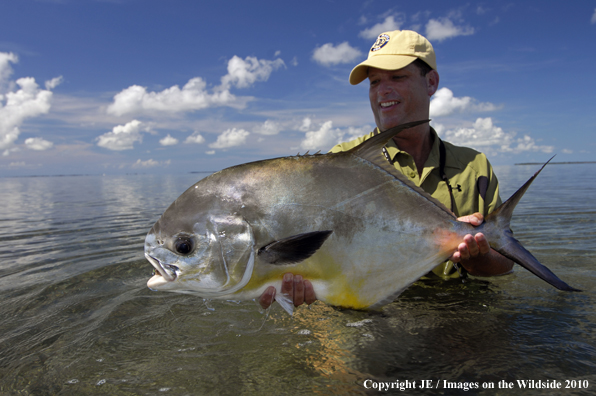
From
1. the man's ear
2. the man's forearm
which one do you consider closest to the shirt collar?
the man's ear

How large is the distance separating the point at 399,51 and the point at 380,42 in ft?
1.00

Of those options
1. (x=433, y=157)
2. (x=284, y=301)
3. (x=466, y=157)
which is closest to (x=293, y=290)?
(x=284, y=301)

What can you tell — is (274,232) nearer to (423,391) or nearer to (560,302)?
(423,391)

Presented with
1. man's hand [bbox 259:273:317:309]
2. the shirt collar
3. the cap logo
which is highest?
the cap logo

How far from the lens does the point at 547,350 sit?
2.55 meters

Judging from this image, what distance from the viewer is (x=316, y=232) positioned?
2.17m

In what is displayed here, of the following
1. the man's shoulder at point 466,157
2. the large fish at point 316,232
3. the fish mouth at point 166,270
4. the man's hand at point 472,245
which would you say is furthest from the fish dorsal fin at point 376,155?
the man's shoulder at point 466,157

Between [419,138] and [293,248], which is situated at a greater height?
[419,138]

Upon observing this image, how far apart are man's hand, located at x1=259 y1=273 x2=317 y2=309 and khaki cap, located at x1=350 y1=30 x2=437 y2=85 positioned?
2231 mm

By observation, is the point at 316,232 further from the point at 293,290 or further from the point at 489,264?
the point at 489,264

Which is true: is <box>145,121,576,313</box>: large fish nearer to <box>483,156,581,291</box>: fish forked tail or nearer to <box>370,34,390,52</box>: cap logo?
<box>483,156,581,291</box>: fish forked tail

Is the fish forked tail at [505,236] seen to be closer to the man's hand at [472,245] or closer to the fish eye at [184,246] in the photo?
the man's hand at [472,245]

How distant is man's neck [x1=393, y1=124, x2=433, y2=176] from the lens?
3.68 meters

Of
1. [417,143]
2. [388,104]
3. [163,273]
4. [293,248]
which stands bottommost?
[163,273]
